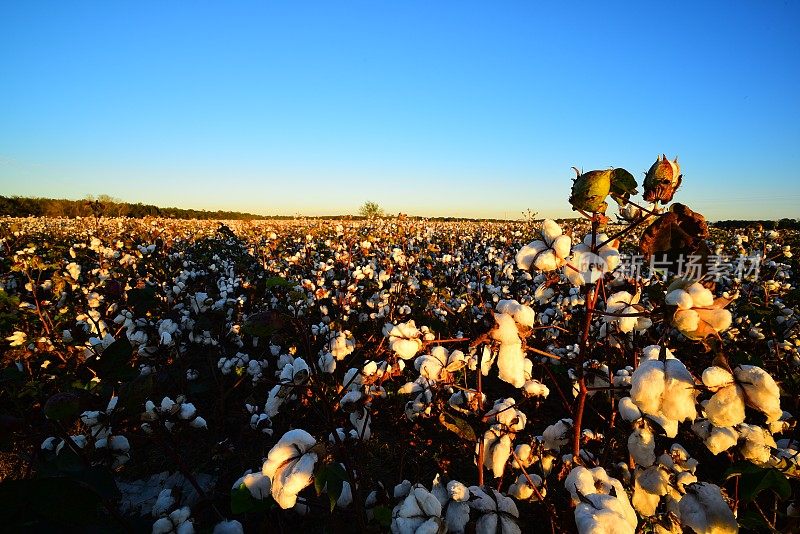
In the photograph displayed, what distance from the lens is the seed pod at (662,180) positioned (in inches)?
48.5

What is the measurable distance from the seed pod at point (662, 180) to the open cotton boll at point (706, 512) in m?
1.09

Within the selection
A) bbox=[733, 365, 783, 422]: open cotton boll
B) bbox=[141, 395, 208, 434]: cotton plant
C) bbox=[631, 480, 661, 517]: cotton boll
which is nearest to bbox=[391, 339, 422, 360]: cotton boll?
bbox=[733, 365, 783, 422]: open cotton boll

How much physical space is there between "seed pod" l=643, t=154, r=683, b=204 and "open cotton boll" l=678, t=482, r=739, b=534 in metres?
1.09

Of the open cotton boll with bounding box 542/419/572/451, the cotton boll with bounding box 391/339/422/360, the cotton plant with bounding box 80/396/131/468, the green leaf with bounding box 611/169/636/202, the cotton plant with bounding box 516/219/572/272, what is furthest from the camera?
the cotton plant with bounding box 80/396/131/468

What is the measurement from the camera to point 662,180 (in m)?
1.23

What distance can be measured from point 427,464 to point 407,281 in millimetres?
4509

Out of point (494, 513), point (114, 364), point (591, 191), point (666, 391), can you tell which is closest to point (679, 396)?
point (666, 391)

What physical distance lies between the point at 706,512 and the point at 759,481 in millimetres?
234

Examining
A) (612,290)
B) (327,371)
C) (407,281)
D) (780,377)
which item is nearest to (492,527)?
(327,371)

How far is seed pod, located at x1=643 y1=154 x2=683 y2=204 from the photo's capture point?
1232 millimetres

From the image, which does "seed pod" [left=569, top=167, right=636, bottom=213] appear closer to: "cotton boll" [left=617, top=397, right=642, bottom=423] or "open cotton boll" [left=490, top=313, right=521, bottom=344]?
"open cotton boll" [left=490, top=313, right=521, bottom=344]

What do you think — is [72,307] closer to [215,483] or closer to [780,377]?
[215,483]

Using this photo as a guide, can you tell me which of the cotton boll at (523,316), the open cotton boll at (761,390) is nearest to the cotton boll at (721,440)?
the open cotton boll at (761,390)

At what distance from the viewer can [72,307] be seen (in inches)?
222
